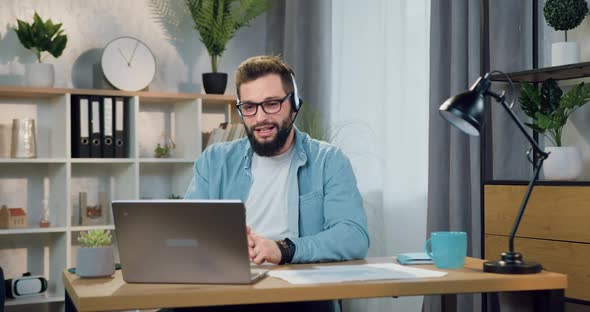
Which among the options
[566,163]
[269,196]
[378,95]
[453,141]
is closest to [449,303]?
[269,196]

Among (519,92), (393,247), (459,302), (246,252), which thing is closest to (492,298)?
(459,302)

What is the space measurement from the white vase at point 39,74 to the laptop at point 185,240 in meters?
2.64

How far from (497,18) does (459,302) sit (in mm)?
1183

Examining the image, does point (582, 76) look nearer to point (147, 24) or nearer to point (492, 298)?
point (492, 298)

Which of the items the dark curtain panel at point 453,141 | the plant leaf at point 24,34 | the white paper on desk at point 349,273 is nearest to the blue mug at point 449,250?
the white paper on desk at point 349,273

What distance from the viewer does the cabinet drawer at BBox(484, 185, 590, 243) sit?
250cm

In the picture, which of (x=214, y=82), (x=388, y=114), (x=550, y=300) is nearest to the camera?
(x=550, y=300)

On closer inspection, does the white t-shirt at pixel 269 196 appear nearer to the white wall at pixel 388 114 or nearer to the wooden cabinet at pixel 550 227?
the wooden cabinet at pixel 550 227

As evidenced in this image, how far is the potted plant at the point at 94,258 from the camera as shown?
1.88m

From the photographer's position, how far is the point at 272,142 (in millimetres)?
2424

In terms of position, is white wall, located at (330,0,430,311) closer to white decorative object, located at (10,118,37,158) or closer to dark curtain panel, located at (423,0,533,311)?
dark curtain panel, located at (423,0,533,311)

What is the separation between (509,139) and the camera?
3045mm

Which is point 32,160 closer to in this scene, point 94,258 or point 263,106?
point 263,106

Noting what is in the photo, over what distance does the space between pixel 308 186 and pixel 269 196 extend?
0.44 ft
